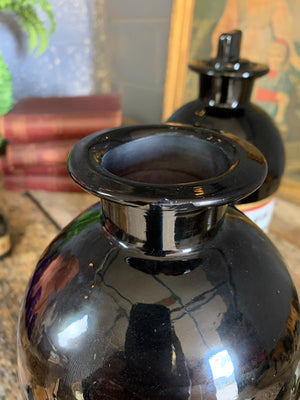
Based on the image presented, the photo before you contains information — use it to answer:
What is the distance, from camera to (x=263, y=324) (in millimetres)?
257

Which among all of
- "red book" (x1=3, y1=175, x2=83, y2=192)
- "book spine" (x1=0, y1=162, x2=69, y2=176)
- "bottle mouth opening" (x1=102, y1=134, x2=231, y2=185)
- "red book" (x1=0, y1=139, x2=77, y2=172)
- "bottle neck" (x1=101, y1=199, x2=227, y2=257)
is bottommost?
"red book" (x1=3, y1=175, x2=83, y2=192)

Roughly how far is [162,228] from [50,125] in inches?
24.4

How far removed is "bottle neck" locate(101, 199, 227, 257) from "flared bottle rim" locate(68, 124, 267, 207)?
0.02m

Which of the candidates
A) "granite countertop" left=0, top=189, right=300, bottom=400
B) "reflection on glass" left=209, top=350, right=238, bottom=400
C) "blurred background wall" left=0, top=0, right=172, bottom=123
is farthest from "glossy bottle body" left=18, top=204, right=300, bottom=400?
"blurred background wall" left=0, top=0, right=172, bottom=123

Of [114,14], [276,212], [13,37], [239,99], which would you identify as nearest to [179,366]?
[239,99]

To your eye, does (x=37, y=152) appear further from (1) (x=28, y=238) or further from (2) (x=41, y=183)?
(1) (x=28, y=238)

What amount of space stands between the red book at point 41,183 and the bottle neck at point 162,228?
60 centimetres

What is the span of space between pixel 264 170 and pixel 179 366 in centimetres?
14

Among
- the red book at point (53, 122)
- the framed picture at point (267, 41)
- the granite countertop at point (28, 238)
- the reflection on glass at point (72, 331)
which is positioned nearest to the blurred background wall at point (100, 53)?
the framed picture at point (267, 41)

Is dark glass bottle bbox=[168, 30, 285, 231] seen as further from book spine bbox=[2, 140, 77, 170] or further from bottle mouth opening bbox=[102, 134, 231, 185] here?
book spine bbox=[2, 140, 77, 170]

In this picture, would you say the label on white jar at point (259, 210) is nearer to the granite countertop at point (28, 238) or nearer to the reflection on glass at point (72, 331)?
the granite countertop at point (28, 238)

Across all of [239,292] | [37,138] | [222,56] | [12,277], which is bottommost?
[12,277]

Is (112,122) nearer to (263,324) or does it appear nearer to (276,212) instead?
(276,212)

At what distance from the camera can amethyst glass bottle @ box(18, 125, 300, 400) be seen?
0.76ft
